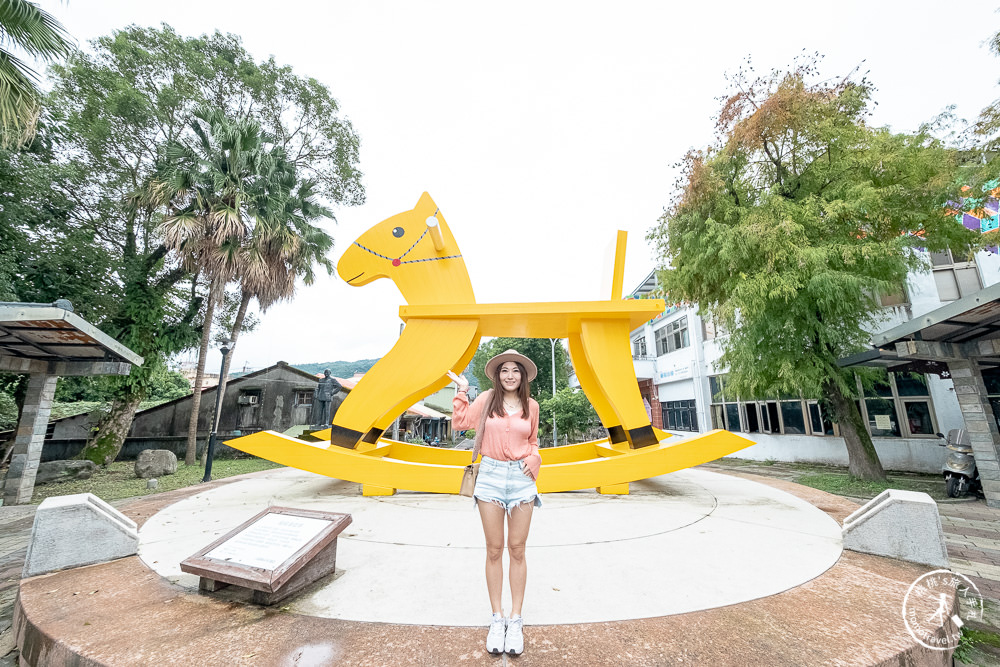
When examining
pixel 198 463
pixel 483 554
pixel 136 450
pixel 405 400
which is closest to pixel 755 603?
pixel 483 554

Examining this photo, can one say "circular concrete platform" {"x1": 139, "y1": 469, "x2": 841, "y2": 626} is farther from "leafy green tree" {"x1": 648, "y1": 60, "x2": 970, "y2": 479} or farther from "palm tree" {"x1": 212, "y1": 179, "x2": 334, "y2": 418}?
"palm tree" {"x1": 212, "y1": 179, "x2": 334, "y2": 418}

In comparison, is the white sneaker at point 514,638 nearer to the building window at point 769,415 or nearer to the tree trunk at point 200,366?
the building window at point 769,415

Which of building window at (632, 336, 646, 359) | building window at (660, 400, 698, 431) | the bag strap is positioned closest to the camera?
the bag strap

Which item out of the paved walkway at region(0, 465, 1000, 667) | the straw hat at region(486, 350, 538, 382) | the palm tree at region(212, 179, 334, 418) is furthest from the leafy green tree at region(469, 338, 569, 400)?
the straw hat at region(486, 350, 538, 382)

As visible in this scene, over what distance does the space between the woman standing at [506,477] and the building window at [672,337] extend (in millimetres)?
17173

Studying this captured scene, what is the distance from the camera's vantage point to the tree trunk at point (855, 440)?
8836 mm

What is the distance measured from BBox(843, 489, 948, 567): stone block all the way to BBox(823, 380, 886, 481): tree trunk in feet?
21.8

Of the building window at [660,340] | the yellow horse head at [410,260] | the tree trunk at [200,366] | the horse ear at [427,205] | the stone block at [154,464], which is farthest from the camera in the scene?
the building window at [660,340]

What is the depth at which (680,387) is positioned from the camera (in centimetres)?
1861

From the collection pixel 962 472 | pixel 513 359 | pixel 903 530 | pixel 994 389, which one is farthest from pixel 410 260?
pixel 994 389

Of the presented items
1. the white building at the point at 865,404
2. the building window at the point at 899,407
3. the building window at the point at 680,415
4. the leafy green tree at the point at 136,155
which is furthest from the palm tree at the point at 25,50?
the building window at the point at 680,415

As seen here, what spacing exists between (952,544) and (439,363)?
636cm

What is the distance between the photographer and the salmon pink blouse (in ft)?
7.33

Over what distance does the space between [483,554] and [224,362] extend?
10448 millimetres
